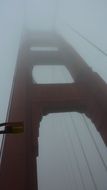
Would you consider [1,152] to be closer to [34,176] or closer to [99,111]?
[34,176]

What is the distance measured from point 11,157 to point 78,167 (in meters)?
2.32

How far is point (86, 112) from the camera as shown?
7.52 feet

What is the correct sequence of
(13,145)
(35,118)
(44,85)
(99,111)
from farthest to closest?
(44,85)
(99,111)
(35,118)
(13,145)

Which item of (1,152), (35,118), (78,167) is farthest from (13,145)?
(78,167)

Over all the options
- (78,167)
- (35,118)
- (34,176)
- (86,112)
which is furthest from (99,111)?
(78,167)

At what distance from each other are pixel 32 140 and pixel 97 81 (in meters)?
1.08

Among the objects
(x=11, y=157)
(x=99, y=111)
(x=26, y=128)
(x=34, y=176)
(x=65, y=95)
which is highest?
(x=65, y=95)

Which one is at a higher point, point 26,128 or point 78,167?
point 26,128

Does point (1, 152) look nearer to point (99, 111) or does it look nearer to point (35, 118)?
point (35, 118)

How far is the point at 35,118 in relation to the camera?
1.94 metres

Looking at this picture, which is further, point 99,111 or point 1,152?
point 99,111

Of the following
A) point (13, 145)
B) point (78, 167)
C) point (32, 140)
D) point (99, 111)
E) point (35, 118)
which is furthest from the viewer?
point (78, 167)

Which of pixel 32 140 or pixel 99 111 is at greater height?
pixel 99 111

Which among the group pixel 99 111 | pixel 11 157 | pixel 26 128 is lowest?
pixel 11 157
